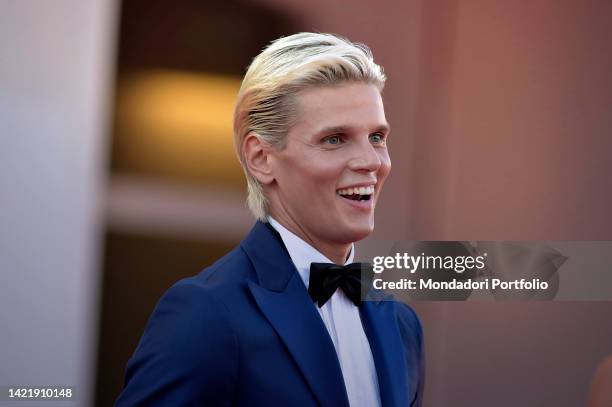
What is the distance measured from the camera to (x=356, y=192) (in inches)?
56.2

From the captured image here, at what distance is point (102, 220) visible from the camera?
232 centimetres

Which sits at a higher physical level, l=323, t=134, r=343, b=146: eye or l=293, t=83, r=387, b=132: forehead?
l=293, t=83, r=387, b=132: forehead

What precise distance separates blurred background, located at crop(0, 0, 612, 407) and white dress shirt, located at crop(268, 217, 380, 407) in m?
0.99

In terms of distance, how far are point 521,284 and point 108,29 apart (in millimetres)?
1253

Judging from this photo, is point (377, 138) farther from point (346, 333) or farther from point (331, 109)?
point (346, 333)

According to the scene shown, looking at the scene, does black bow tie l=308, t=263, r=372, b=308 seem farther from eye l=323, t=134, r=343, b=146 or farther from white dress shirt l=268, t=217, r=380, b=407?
eye l=323, t=134, r=343, b=146

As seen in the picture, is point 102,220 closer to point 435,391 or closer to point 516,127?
point 435,391

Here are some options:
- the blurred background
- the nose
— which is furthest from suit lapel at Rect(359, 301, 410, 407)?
the blurred background

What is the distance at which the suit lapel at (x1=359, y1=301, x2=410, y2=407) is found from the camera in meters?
1.42

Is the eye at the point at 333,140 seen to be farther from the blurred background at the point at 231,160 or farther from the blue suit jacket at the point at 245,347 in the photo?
the blurred background at the point at 231,160

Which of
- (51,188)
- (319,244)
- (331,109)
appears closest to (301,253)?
(319,244)

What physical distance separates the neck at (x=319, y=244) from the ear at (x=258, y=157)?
7cm

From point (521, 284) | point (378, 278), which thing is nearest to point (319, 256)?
point (378, 278)

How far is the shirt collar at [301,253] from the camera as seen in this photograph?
4.78ft
